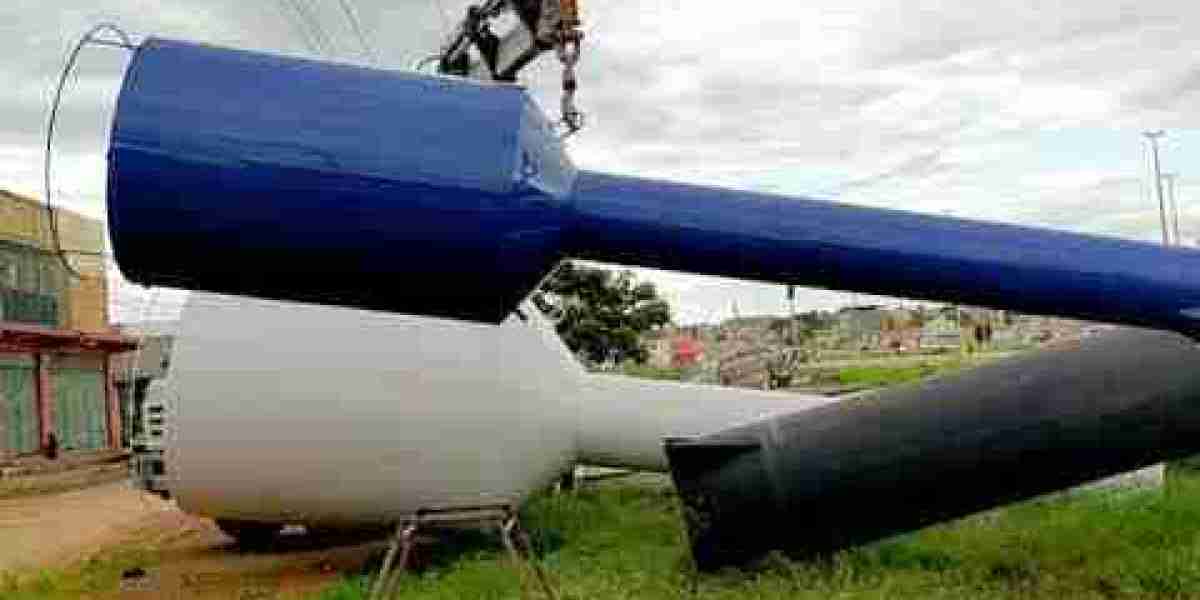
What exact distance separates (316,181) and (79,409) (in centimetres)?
3230

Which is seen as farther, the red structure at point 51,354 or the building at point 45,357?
the building at point 45,357

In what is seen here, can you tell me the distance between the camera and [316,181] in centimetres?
232

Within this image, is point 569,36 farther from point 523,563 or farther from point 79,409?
point 79,409

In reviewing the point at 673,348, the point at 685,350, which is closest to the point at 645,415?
the point at 673,348

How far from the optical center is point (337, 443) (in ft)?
31.2

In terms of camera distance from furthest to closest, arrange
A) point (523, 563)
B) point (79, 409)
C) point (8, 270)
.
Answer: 1. point (79, 409)
2. point (8, 270)
3. point (523, 563)

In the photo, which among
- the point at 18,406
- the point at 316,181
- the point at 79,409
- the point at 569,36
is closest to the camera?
the point at 316,181

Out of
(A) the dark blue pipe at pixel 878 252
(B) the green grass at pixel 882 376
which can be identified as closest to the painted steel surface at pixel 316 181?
(A) the dark blue pipe at pixel 878 252

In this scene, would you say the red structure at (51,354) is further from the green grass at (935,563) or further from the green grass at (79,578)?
the green grass at (935,563)

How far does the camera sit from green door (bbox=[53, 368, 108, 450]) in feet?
103

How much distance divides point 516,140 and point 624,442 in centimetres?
781

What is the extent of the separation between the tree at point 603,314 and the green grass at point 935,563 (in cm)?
1340

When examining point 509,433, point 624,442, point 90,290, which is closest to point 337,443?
point 509,433

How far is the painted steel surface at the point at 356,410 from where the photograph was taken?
9430 millimetres
